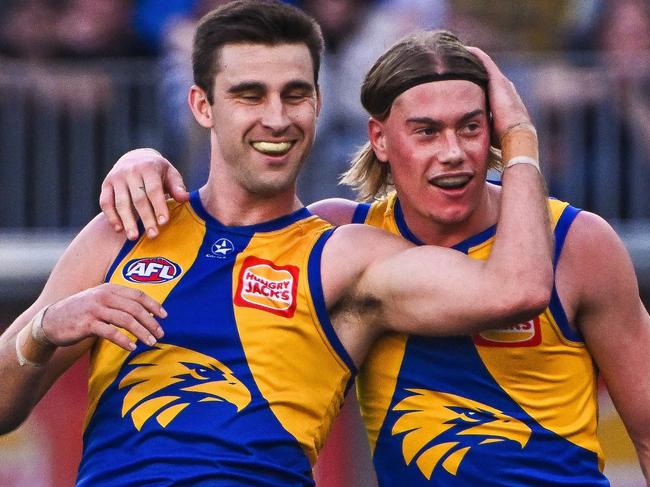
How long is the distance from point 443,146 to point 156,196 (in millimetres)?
1040

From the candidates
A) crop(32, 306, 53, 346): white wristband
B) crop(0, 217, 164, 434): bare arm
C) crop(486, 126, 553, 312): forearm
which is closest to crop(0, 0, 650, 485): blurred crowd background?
crop(0, 217, 164, 434): bare arm

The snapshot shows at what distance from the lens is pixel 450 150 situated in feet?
17.5

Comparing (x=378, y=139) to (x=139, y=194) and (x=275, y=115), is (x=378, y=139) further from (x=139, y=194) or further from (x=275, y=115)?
(x=139, y=194)

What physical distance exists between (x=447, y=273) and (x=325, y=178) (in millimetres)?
4340

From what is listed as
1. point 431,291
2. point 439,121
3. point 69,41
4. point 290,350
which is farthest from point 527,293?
point 69,41

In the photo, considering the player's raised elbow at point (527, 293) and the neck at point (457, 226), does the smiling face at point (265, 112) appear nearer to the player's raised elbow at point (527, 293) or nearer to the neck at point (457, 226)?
the neck at point (457, 226)

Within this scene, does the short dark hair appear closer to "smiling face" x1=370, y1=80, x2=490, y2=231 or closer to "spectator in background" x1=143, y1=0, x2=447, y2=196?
"smiling face" x1=370, y1=80, x2=490, y2=231

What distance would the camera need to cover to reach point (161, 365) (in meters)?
5.38

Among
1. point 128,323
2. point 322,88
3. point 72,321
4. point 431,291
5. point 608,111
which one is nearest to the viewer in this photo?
point 128,323

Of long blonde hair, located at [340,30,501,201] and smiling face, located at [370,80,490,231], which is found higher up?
long blonde hair, located at [340,30,501,201]

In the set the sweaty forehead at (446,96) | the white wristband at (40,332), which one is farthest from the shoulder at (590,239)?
the white wristband at (40,332)

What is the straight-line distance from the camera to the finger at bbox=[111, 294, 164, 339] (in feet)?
16.5

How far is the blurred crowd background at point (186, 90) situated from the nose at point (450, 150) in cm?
391

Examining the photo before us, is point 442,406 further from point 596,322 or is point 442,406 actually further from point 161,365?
point 161,365
